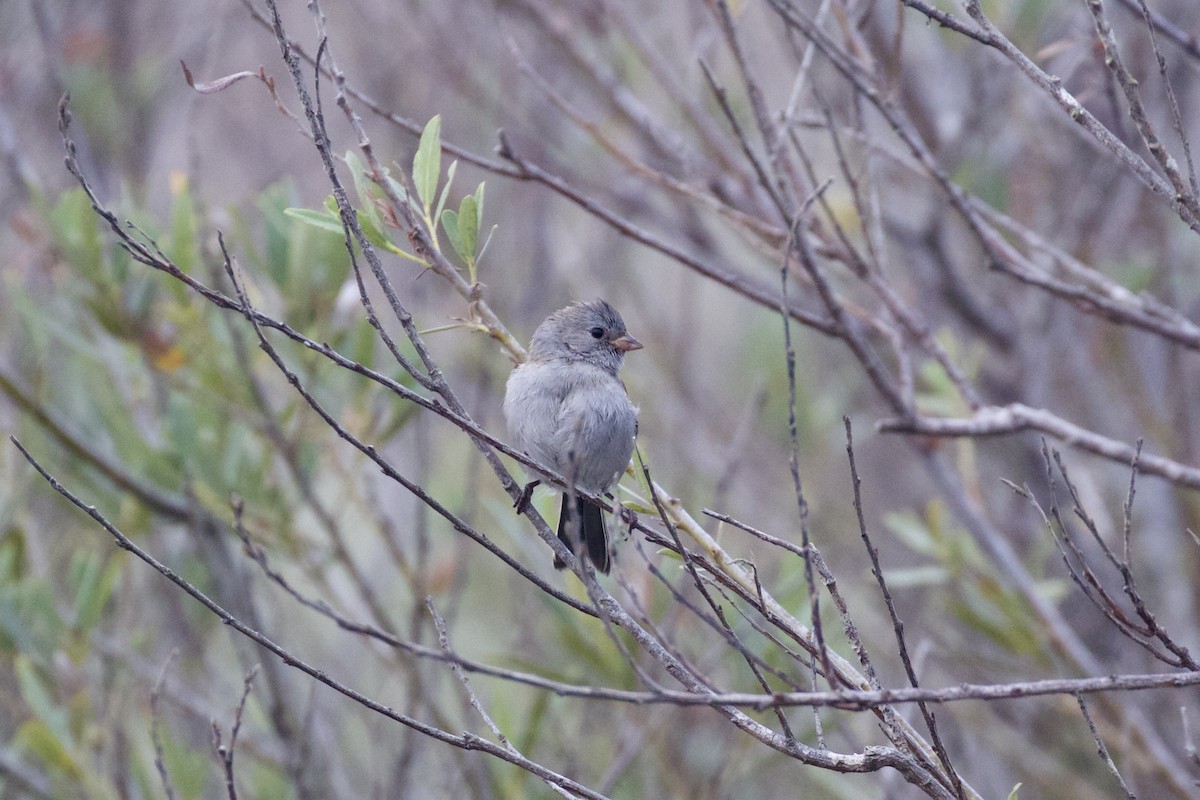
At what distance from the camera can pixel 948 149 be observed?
4215 mm

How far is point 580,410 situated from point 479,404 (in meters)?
1.29

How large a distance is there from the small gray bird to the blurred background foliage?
279 millimetres

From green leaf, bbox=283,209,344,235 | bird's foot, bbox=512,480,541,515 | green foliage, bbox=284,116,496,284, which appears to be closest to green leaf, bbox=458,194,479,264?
green foliage, bbox=284,116,496,284

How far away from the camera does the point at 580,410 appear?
10.7 feet

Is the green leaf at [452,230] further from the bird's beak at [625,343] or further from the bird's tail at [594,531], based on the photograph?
the bird's beak at [625,343]

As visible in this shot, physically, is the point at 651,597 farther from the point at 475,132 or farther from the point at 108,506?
the point at 475,132

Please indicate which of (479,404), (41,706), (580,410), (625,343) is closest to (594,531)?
(580,410)

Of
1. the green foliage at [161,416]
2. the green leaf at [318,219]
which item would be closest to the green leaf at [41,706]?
the green foliage at [161,416]

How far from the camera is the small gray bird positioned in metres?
3.23

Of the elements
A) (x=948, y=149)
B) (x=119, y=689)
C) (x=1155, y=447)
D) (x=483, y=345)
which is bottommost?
(x=119, y=689)

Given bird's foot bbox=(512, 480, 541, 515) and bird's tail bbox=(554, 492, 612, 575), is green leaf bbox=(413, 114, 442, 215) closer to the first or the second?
bird's foot bbox=(512, 480, 541, 515)

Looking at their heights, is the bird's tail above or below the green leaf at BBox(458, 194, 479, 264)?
above

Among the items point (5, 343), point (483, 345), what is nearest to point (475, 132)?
point (483, 345)

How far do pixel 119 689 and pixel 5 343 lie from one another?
167cm
